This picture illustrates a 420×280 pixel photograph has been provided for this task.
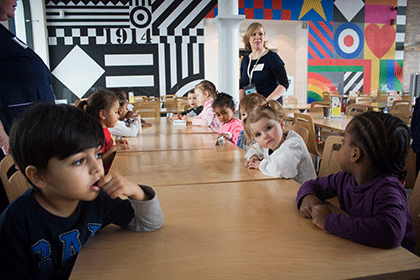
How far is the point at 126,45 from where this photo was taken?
8578mm

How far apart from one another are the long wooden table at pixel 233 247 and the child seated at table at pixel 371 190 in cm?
3

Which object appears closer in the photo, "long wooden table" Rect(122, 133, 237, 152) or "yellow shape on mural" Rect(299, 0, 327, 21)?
"long wooden table" Rect(122, 133, 237, 152)

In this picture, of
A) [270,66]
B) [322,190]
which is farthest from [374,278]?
[270,66]

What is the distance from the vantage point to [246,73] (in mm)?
3430

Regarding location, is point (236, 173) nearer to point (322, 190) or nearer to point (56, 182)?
point (322, 190)

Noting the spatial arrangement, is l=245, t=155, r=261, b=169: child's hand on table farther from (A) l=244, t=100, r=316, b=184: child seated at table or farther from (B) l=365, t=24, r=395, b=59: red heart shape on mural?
(B) l=365, t=24, r=395, b=59: red heart shape on mural

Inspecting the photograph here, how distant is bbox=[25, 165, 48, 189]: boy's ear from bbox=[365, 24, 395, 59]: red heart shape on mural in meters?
11.0

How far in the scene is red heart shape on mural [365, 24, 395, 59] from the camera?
32.9 feet

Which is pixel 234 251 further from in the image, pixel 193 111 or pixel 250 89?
pixel 193 111

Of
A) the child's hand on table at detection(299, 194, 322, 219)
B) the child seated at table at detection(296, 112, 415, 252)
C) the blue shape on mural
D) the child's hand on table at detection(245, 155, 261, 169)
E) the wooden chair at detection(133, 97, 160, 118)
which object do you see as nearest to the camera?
the child seated at table at detection(296, 112, 415, 252)

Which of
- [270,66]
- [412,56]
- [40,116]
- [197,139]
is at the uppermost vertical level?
[412,56]

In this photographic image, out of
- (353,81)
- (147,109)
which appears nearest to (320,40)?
(353,81)

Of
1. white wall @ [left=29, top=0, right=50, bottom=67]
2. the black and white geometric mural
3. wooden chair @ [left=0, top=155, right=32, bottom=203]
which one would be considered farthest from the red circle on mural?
wooden chair @ [left=0, top=155, right=32, bottom=203]

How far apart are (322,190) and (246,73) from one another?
2391 mm
